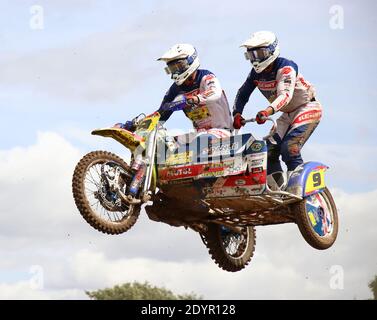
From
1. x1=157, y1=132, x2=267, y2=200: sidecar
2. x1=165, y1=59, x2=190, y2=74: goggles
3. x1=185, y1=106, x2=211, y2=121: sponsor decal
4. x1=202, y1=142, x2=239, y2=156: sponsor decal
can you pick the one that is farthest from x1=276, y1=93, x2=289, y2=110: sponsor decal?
x1=165, y1=59, x2=190, y2=74: goggles

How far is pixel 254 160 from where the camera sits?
15742mm

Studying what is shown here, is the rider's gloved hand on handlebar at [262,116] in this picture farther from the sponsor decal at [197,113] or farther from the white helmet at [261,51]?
the white helmet at [261,51]

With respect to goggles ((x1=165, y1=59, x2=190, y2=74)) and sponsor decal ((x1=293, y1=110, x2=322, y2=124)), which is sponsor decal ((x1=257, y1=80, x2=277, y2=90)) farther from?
goggles ((x1=165, y1=59, x2=190, y2=74))

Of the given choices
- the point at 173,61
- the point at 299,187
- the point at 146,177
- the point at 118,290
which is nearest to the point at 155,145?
the point at 146,177

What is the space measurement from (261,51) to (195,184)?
2766 millimetres

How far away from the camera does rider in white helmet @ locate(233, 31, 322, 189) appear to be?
1667 centimetres

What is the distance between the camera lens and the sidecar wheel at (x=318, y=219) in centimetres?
1647

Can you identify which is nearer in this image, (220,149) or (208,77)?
(220,149)

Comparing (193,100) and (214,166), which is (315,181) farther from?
(193,100)

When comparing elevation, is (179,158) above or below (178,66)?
below

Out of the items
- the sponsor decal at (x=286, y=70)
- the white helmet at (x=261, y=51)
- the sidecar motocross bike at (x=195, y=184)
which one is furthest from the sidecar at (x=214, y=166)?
the white helmet at (x=261, y=51)

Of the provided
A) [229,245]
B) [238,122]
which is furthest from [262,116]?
[229,245]

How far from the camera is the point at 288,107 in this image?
17.2 meters

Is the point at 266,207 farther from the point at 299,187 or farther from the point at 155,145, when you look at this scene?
the point at 155,145
